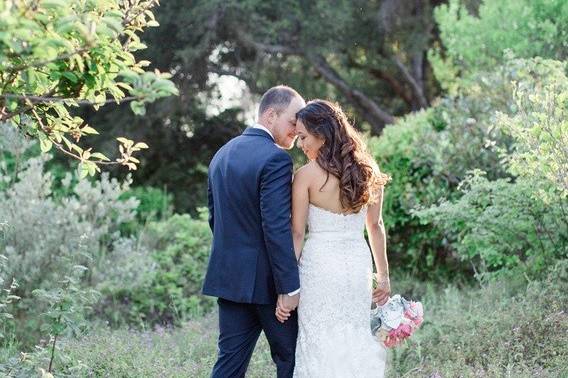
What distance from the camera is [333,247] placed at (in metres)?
4.81

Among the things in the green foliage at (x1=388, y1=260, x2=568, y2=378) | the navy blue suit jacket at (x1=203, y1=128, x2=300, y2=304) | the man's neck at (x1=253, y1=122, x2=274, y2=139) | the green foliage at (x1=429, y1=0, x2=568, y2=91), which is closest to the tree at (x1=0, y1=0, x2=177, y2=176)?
the navy blue suit jacket at (x1=203, y1=128, x2=300, y2=304)

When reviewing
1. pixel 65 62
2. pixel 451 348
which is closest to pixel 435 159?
pixel 451 348

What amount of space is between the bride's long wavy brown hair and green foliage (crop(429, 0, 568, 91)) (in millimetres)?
5667

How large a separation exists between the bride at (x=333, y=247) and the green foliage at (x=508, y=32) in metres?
5.68

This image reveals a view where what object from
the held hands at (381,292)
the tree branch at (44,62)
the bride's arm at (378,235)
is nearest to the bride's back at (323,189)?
the bride's arm at (378,235)

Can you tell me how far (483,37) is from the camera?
12.0 meters

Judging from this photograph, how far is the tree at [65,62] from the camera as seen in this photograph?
9.75ft

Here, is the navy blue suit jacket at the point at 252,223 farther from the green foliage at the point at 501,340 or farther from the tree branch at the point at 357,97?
the tree branch at the point at 357,97

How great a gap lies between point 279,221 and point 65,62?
1374 mm

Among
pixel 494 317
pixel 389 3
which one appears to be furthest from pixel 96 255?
pixel 389 3

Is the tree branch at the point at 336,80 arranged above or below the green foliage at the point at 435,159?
above

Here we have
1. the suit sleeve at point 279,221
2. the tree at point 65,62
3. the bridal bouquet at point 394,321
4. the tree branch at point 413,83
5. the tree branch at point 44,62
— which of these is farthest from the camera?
the tree branch at point 413,83

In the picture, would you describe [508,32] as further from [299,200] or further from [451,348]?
[299,200]

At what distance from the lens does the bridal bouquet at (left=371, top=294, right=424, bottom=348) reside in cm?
488
